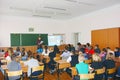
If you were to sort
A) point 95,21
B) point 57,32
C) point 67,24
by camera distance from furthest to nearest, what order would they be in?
point 67,24 < point 57,32 < point 95,21

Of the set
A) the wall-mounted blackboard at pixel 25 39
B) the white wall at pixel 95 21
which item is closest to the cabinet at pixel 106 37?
the white wall at pixel 95 21

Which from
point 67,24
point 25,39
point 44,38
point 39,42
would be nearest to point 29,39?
point 25,39

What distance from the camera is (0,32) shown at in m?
11.1

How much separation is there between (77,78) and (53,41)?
9344 mm

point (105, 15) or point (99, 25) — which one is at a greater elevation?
point (105, 15)

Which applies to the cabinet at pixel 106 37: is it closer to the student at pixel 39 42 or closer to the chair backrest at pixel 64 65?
the chair backrest at pixel 64 65

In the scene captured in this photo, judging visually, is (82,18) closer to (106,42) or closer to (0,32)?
(106,42)

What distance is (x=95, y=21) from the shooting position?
10.3 m

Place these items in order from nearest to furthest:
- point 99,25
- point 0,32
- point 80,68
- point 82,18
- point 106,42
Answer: point 80,68, point 106,42, point 99,25, point 0,32, point 82,18

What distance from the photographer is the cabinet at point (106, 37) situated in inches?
332

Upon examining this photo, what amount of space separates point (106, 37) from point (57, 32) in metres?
5.58

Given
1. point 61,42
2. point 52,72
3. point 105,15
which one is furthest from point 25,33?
point 105,15

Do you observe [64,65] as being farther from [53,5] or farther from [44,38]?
[44,38]

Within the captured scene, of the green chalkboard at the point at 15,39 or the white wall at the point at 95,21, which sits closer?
the white wall at the point at 95,21
